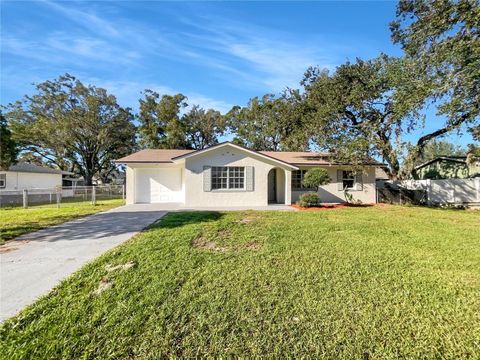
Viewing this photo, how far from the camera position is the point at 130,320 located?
3.06m

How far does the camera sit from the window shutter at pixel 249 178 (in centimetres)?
1441

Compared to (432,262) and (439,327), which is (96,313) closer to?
(439,327)

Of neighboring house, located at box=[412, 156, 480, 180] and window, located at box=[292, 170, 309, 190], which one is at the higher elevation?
neighboring house, located at box=[412, 156, 480, 180]

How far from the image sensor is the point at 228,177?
47.0 ft

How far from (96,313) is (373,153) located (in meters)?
17.4

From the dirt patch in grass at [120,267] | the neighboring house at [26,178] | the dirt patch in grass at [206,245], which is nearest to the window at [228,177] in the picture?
the dirt patch in grass at [206,245]

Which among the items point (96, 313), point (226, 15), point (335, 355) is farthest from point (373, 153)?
point (96, 313)

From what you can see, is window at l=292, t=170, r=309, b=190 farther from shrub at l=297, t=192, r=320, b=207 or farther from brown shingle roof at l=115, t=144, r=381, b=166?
shrub at l=297, t=192, r=320, b=207

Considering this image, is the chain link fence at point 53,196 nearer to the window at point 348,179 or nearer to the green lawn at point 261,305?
the green lawn at point 261,305

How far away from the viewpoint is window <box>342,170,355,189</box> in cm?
1703

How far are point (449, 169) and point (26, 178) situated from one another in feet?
125

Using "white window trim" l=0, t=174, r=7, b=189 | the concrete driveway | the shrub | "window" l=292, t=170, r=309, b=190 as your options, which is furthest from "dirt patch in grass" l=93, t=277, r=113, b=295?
"white window trim" l=0, t=174, r=7, b=189

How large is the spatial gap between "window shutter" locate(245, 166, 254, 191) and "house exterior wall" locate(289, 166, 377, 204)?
530 cm

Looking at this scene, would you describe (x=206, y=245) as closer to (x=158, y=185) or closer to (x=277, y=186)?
(x=277, y=186)
